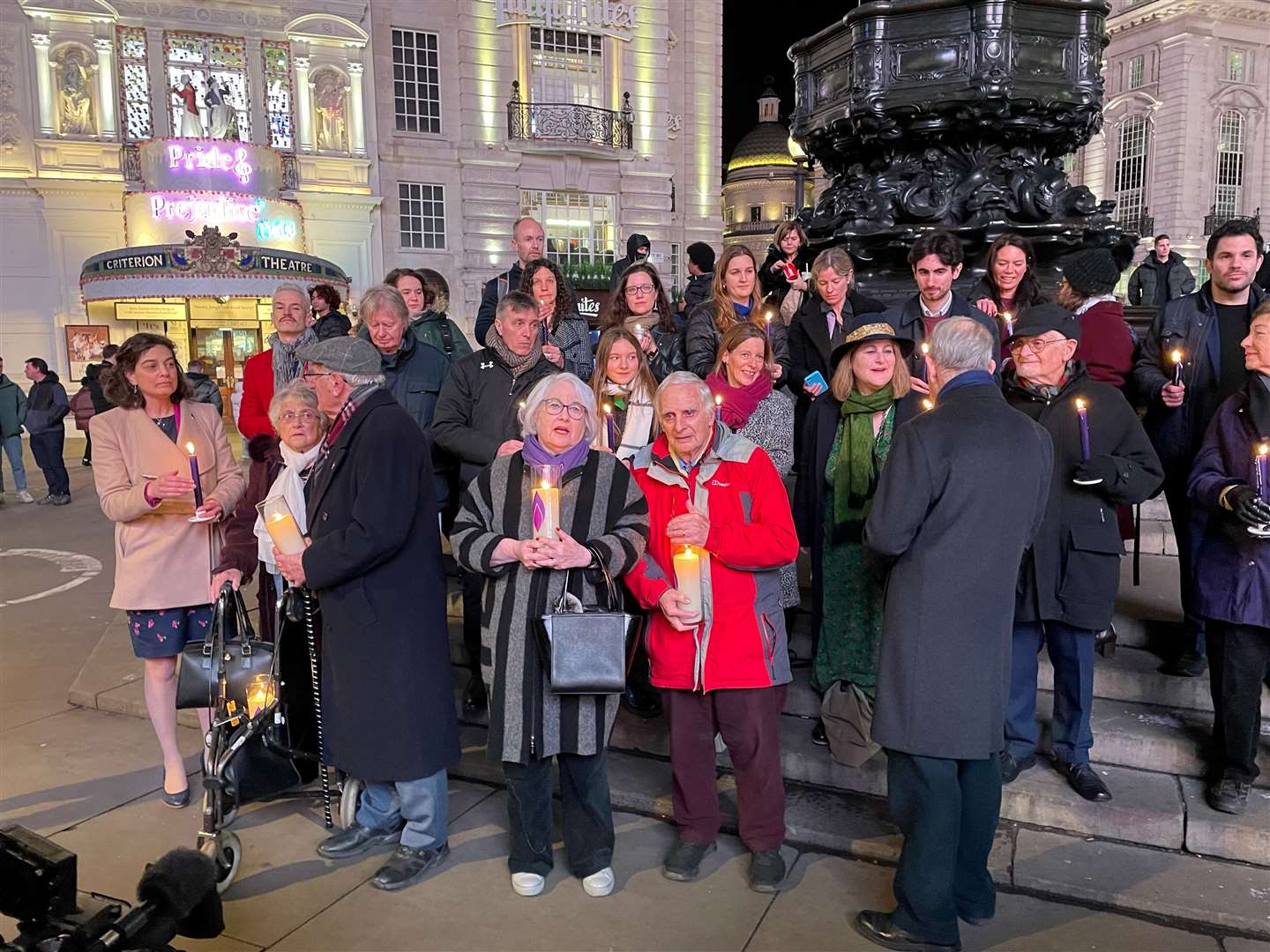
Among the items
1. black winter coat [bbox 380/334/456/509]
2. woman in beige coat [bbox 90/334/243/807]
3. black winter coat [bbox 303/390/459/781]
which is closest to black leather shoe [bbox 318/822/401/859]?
→ black winter coat [bbox 303/390/459/781]

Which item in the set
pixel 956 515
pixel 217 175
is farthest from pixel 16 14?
pixel 956 515

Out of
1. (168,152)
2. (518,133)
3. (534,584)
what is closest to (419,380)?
(534,584)

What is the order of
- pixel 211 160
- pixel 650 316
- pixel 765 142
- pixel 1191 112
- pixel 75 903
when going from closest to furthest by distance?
pixel 75 903 → pixel 650 316 → pixel 211 160 → pixel 1191 112 → pixel 765 142

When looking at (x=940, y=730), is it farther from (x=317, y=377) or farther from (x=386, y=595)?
(x=317, y=377)

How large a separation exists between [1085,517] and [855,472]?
3.07 ft

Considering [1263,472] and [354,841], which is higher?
[1263,472]

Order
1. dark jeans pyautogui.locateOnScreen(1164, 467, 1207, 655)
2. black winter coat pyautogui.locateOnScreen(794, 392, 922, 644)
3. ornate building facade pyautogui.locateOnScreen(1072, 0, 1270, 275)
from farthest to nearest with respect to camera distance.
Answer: ornate building facade pyautogui.locateOnScreen(1072, 0, 1270, 275)
black winter coat pyautogui.locateOnScreen(794, 392, 922, 644)
dark jeans pyautogui.locateOnScreen(1164, 467, 1207, 655)

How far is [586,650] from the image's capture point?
327 centimetres

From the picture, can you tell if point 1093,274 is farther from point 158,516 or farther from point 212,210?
point 212,210

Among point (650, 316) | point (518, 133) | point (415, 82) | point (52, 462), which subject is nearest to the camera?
point (650, 316)

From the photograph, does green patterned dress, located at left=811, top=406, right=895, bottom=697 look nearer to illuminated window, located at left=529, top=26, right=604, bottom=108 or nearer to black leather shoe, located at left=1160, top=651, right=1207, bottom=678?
black leather shoe, located at left=1160, top=651, right=1207, bottom=678

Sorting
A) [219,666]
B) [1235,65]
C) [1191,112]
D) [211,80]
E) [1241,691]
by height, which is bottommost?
[1241,691]

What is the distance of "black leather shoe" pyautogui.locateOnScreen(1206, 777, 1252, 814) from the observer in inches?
141

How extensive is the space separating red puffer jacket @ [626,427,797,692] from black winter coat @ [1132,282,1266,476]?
2.33 m
